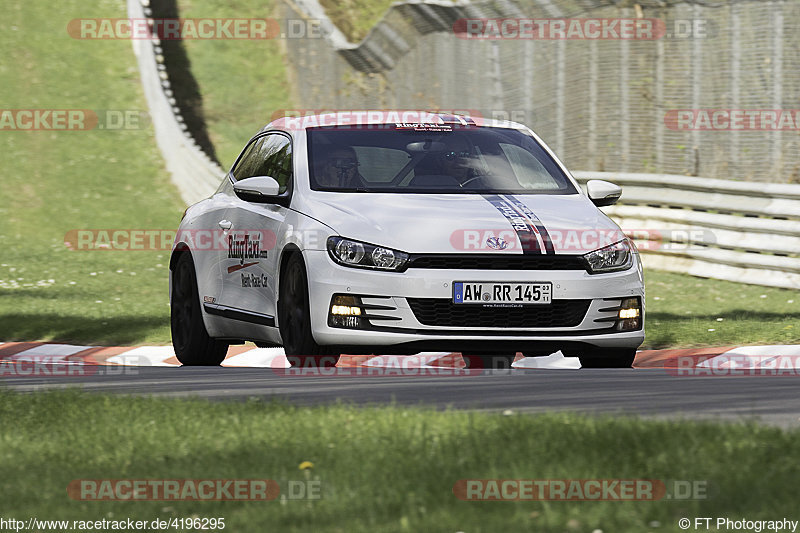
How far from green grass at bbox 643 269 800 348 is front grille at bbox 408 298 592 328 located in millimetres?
3751

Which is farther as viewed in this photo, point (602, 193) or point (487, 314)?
point (602, 193)

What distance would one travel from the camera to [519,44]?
22328 mm

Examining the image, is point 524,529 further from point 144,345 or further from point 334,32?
point 334,32

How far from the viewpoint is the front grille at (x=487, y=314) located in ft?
30.5

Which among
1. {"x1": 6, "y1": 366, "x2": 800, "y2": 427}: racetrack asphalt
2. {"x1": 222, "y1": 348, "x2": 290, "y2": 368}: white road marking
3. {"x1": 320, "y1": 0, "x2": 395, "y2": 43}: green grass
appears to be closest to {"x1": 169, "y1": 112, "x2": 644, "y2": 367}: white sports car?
{"x1": 6, "y1": 366, "x2": 800, "y2": 427}: racetrack asphalt

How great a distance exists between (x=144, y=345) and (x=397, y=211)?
559 cm

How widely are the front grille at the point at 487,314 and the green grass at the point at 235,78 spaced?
22054mm

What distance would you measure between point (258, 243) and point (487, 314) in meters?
1.87

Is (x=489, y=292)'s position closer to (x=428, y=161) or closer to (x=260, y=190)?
(x=428, y=161)

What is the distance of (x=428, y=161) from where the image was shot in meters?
10.6

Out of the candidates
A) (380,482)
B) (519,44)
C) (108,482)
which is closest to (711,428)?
(380,482)

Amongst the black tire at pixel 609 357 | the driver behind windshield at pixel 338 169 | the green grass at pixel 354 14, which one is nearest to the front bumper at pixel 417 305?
the black tire at pixel 609 357

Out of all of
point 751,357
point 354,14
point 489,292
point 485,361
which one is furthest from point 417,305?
point 354,14

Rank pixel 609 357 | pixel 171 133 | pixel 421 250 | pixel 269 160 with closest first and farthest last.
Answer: pixel 421 250
pixel 609 357
pixel 269 160
pixel 171 133
